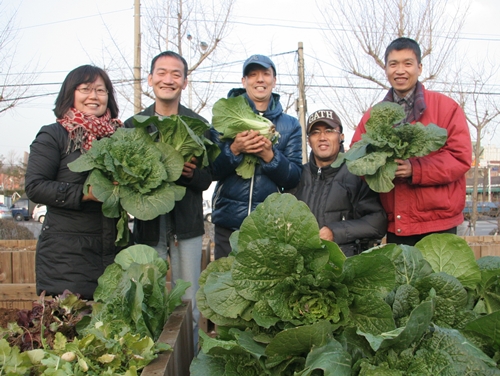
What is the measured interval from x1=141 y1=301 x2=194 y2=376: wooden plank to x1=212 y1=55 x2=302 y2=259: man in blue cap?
1.08 meters

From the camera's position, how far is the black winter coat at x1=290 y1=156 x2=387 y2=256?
2688 mm

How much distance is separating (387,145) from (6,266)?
4.37 meters

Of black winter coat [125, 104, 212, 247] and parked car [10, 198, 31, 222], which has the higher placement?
black winter coat [125, 104, 212, 247]

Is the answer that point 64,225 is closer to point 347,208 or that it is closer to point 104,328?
point 104,328

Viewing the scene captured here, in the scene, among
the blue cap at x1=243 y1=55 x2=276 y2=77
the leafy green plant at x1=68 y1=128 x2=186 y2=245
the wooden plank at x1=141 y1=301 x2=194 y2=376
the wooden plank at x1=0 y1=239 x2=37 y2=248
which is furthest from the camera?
the wooden plank at x1=0 y1=239 x2=37 y2=248

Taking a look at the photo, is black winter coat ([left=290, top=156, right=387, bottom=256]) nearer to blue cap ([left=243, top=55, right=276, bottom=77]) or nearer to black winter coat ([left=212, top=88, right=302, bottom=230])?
black winter coat ([left=212, top=88, right=302, bottom=230])

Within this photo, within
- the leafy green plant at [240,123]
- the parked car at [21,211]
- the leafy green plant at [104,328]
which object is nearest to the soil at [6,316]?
the leafy green plant at [104,328]

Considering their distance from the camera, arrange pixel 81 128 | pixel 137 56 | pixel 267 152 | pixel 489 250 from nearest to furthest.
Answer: pixel 81 128 → pixel 267 152 → pixel 489 250 → pixel 137 56

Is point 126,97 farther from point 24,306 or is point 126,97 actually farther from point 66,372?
point 66,372

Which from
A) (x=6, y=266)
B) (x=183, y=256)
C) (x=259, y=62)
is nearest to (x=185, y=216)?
(x=183, y=256)

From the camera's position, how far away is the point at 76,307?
6.77 feet

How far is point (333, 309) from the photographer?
146 centimetres

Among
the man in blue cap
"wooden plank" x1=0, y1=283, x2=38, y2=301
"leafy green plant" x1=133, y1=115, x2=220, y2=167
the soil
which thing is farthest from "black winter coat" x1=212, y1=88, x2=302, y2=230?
"wooden plank" x1=0, y1=283, x2=38, y2=301

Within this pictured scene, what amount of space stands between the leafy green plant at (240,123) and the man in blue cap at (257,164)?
0.19ft
